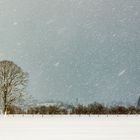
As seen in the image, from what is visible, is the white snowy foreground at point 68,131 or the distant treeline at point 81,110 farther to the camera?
the distant treeline at point 81,110

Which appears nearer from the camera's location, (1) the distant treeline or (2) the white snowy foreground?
(2) the white snowy foreground

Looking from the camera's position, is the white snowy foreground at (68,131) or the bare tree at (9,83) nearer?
the white snowy foreground at (68,131)

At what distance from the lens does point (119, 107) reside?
318ft

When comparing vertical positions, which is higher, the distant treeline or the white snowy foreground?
the distant treeline

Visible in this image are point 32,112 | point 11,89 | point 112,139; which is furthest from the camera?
point 32,112

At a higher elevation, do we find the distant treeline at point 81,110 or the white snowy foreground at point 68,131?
the distant treeline at point 81,110

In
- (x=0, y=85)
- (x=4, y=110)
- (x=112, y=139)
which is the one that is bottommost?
(x=112, y=139)

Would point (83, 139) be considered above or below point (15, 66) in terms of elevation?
below

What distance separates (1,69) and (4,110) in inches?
328

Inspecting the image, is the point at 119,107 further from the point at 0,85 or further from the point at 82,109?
the point at 0,85

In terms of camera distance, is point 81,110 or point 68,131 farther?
point 81,110

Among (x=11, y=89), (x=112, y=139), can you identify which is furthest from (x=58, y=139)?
(x=11, y=89)

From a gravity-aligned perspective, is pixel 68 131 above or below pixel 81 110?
below

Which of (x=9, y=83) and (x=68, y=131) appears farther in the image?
(x=9, y=83)
